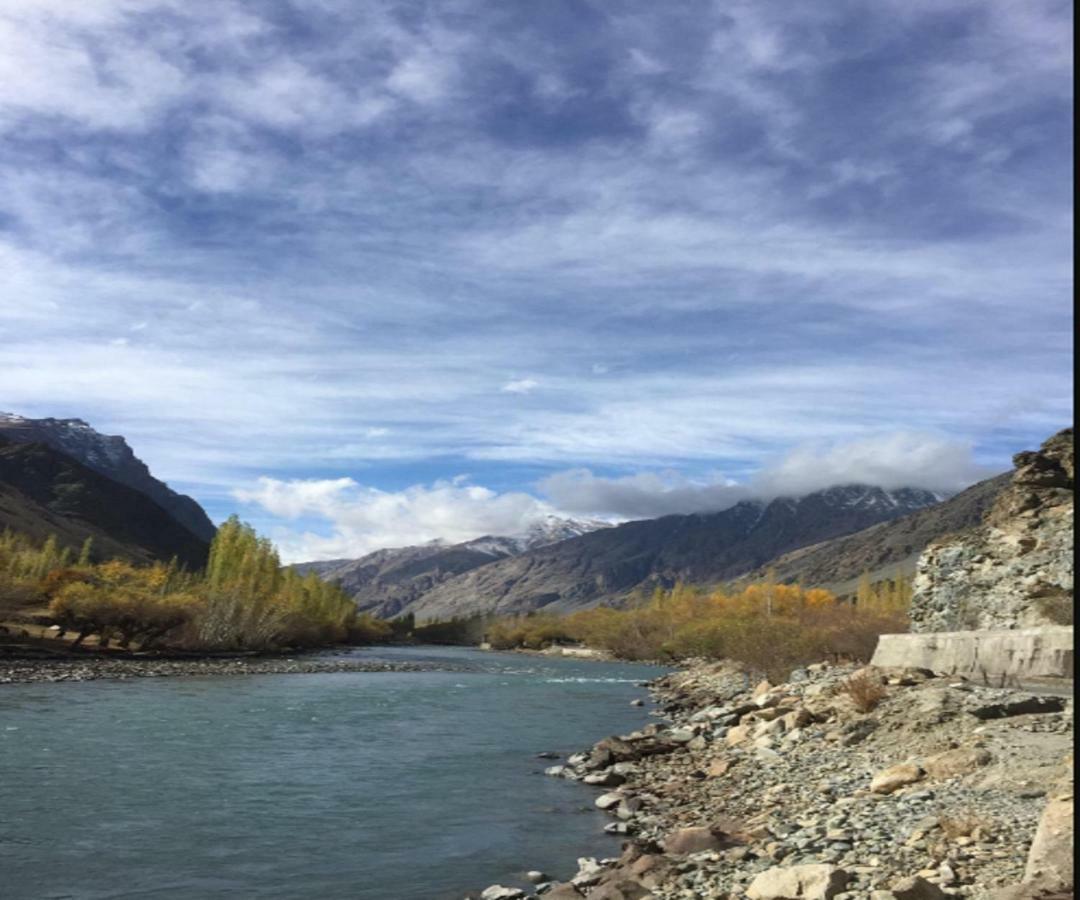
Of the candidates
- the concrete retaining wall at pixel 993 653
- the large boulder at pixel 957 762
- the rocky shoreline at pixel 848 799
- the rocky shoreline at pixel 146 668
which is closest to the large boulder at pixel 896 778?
the rocky shoreline at pixel 848 799

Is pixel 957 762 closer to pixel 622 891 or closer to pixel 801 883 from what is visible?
pixel 801 883

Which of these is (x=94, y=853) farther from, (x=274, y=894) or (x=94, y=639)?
(x=94, y=639)

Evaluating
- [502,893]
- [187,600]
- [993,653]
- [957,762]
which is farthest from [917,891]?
[187,600]

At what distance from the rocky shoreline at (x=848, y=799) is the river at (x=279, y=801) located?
1916mm

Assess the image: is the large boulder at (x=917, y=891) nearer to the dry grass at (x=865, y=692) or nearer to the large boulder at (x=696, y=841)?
the large boulder at (x=696, y=841)

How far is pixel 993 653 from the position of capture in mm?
27469

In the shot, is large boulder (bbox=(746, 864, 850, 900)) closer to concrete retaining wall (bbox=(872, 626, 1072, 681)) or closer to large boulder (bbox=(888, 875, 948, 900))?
large boulder (bbox=(888, 875, 948, 900))

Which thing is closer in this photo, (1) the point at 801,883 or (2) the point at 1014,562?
(1) the point at 801,883

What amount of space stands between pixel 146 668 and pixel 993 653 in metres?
59.6

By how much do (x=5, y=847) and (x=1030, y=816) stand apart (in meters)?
17.6

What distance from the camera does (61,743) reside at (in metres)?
28.2

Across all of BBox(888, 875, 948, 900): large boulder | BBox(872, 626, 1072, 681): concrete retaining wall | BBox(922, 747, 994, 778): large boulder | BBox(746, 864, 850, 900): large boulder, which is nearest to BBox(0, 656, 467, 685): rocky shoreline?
BBox(872, 626, 1072, 681): concrete retaining wall

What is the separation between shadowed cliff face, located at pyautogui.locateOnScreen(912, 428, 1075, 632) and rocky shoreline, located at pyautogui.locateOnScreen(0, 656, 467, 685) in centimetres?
5035

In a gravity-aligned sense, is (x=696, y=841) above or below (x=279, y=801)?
above
